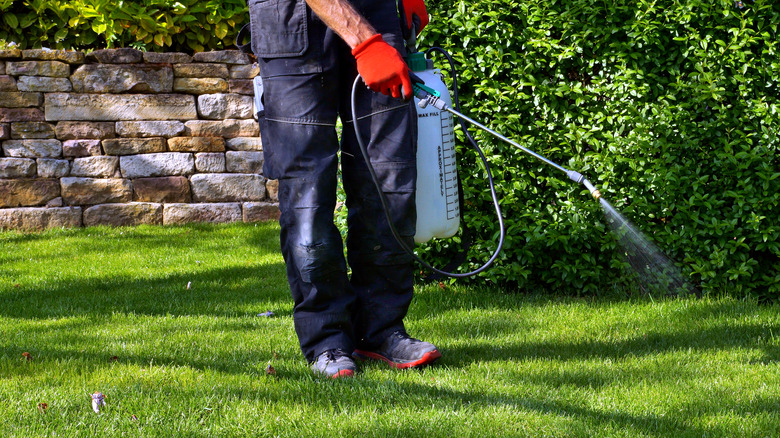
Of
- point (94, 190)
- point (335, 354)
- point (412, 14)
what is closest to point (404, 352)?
point (335, 354)

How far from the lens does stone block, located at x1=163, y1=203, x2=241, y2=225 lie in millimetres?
6164

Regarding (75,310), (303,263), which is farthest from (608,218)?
(75,310)

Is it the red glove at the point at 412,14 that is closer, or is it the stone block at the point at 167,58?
the red glove at the point at 412,14

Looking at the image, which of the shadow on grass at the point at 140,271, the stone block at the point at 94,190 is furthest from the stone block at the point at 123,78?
the shadow on grass at the point at 140,271

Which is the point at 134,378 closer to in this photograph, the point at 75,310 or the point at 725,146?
the point at 75,310

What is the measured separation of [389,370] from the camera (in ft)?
9.01

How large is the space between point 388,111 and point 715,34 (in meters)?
1.88

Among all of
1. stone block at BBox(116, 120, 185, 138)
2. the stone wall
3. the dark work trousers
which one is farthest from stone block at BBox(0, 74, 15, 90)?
the dark work trousers

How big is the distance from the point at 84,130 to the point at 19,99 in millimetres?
514

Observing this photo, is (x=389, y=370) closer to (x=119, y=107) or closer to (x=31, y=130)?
(x=119, y=107)

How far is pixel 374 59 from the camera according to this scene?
2.44 meters

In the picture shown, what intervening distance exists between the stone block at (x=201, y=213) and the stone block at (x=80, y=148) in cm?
69

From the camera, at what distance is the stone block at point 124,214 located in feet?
19.9

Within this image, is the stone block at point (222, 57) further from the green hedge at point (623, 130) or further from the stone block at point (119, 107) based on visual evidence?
the green hedge at point (623, 130)
